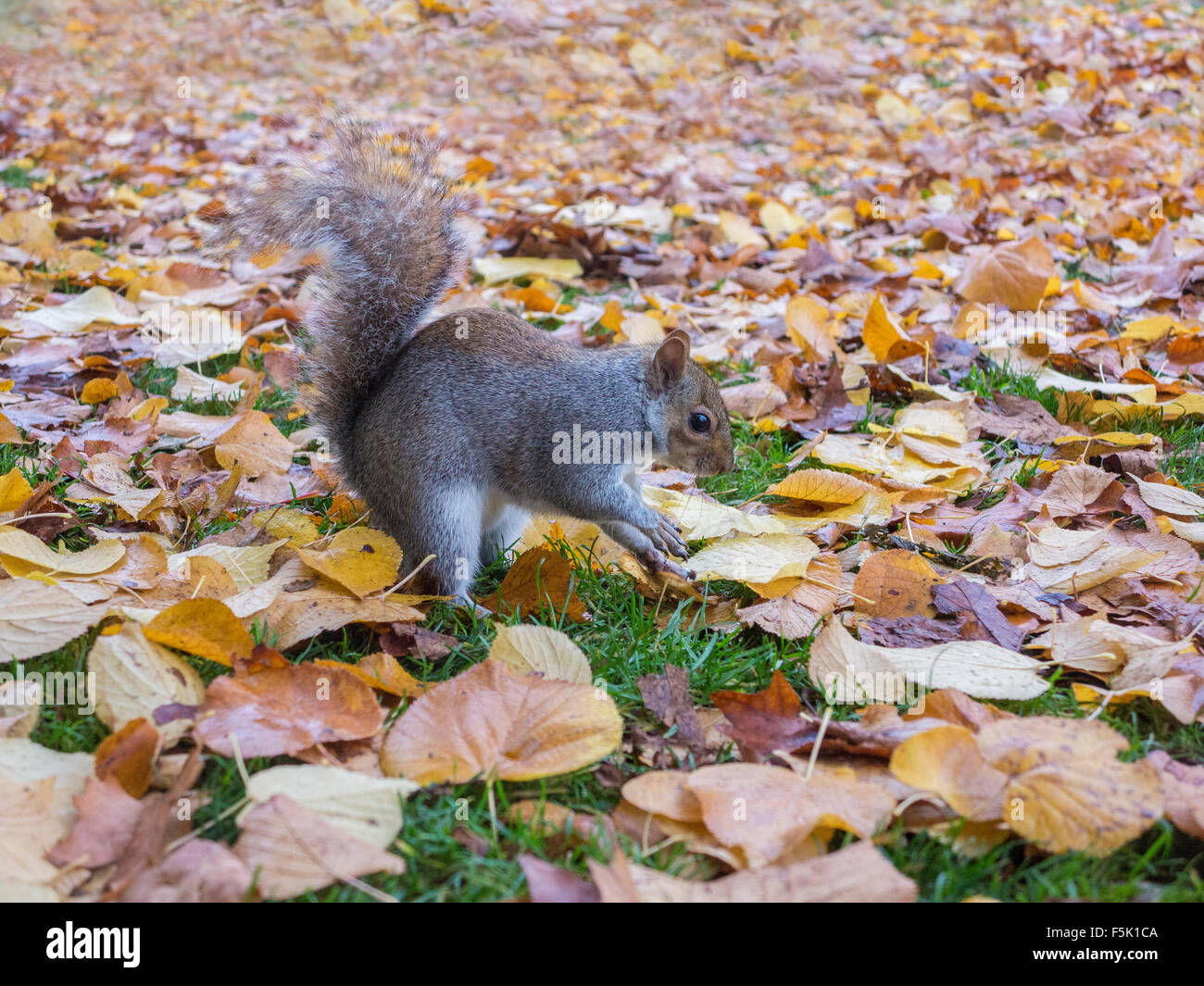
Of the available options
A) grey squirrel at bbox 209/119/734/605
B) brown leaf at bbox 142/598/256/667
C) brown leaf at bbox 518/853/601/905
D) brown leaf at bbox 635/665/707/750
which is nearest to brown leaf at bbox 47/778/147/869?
brown leaf at bbox 142/598/256/667

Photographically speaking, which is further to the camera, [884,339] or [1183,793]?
[884,339]

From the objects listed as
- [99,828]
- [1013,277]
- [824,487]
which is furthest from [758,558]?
[1013,277]

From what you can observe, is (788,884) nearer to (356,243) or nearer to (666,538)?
(666,538)

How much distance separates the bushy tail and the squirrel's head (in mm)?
489

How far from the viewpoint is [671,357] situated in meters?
2.19

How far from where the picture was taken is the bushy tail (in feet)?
6.40

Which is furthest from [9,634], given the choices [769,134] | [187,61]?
[187,61]

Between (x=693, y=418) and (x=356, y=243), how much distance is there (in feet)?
2.49

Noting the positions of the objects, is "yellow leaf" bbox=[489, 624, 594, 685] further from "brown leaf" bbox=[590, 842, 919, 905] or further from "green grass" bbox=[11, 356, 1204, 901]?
"brown leaf" bbox=[590, 842, 919, 905]

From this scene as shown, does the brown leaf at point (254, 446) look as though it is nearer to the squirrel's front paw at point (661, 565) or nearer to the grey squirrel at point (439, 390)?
the grey squirrel at point (439, 390)

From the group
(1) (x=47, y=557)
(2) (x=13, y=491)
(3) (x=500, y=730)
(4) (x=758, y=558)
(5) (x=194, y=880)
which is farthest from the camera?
(2) (x=13, y=491)

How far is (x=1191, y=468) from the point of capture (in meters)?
2.18

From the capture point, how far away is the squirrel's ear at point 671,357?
215cm
